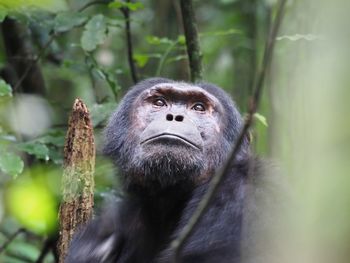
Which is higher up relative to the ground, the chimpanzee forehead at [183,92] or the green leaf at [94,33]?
the green leaf at [94,33]

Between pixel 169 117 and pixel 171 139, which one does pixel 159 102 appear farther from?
pixel 171 139

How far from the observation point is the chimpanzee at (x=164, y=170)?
3.61 metres

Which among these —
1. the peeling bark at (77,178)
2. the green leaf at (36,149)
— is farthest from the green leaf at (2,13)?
the peeling bark at (77,178)

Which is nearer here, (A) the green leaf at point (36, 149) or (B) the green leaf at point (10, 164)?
(B) the green leaf at point (10, 164)

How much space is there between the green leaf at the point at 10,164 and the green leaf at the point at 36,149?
34cm

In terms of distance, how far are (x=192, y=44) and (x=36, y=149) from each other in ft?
4.66

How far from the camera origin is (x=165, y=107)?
14.1ft

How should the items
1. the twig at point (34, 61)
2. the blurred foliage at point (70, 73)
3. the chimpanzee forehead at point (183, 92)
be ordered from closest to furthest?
the chimpanzee forehead at point (183, 92) < the blurred foliage at point (70, 73) < the twig at point (34, 61)

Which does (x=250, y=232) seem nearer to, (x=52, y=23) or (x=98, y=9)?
(x=52, y=23)

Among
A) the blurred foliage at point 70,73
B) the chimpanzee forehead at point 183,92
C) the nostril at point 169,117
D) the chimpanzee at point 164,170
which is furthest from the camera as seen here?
the blurred foliage at point 70,73

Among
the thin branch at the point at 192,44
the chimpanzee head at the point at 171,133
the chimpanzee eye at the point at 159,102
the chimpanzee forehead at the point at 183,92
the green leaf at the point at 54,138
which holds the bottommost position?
the green leaf at the point at 54,138

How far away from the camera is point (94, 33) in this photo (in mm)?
5242

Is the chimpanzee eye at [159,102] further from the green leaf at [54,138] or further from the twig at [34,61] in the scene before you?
the twig at [34,61]

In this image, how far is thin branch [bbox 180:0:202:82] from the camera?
17.3 feet
